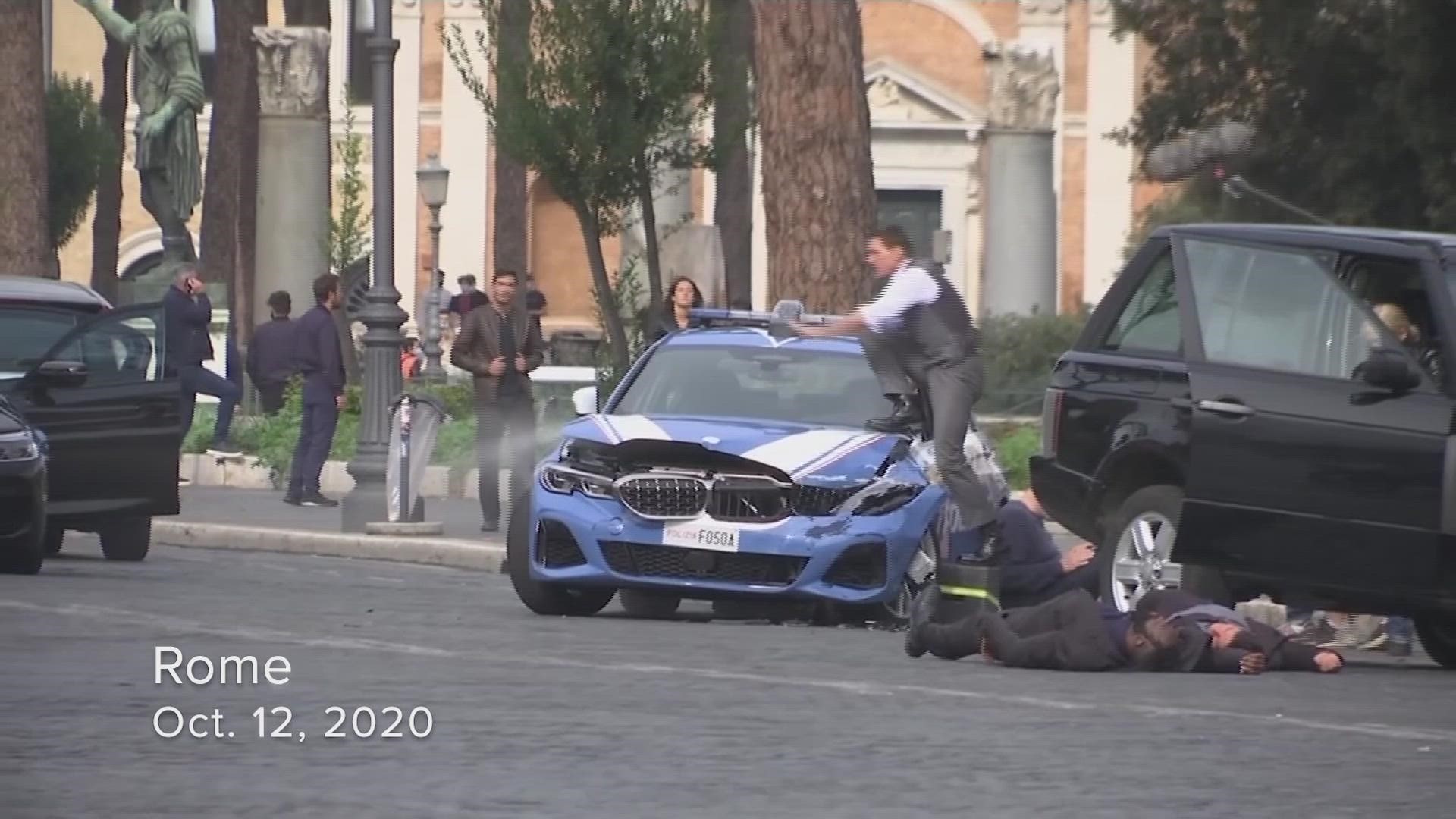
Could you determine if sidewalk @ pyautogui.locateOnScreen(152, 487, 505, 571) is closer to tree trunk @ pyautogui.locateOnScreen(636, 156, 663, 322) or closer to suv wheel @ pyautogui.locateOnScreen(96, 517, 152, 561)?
suv wheel @ pyautogui.locateOnScreen(96, 517, 152, 561)

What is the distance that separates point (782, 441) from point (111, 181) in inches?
1530

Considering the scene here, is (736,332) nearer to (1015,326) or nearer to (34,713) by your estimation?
(34,713)

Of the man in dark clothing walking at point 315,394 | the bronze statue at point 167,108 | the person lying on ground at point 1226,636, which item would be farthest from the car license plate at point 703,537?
the bronze statue at point 167,108

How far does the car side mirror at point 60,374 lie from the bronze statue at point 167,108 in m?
14.8

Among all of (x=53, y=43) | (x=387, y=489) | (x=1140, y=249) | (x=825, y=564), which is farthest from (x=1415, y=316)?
(x=53, y=43)

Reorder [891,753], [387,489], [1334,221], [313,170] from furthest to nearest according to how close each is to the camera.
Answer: [313,170] < [1334,221] < [387,489] < [891,753]

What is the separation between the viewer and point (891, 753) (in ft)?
34.2

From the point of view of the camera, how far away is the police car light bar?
16.9m

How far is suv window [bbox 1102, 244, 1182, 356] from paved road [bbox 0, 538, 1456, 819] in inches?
63.5

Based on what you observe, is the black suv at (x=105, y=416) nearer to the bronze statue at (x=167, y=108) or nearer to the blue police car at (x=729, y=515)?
the blue police car at (x=729, y=515)

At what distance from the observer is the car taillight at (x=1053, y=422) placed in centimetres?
1566

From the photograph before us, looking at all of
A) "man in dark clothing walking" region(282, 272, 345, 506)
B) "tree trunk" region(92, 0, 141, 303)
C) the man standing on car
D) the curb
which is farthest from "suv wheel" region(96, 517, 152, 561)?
"tree trunk" region(92, 0, 141, 303)

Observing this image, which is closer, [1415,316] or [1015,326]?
[1415,316]

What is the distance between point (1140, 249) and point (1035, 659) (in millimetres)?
2598
